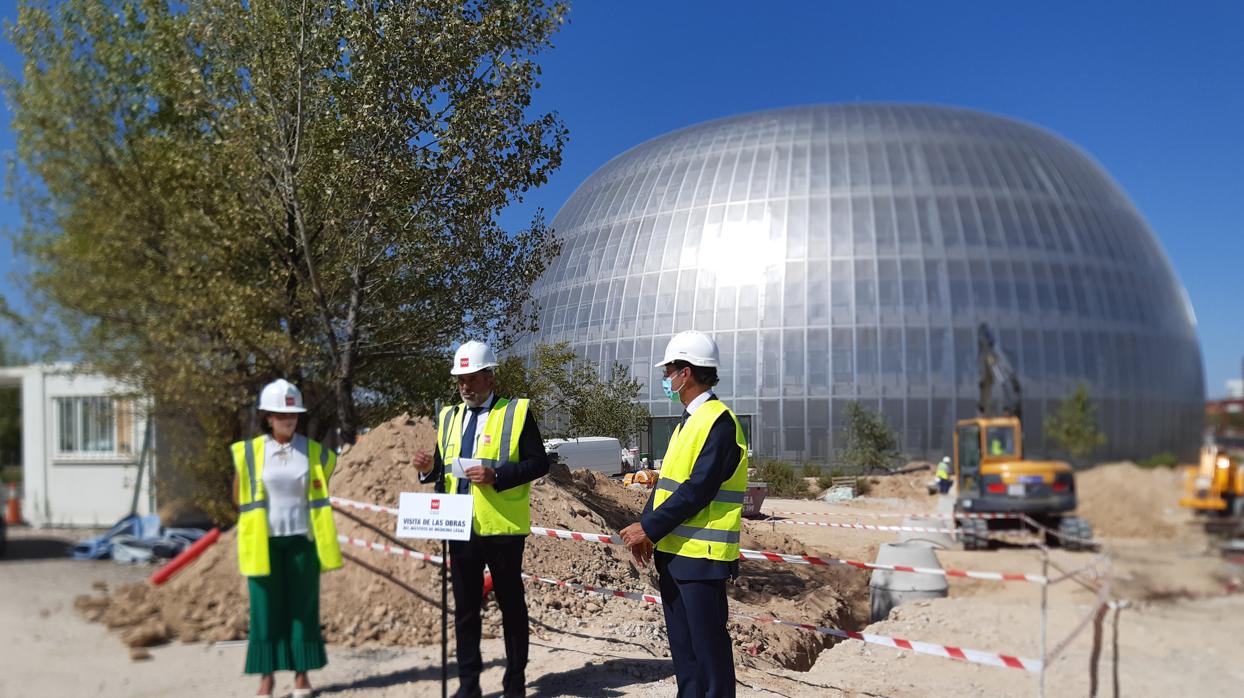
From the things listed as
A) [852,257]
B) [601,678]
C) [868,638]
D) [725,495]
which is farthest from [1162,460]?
[852,257]

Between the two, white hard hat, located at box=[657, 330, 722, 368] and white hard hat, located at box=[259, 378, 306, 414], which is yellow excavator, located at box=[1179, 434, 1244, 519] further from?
white hard hat, located at box=[259, 378, 306, 414]

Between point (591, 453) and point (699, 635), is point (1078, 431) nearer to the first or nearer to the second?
point (699, 635)

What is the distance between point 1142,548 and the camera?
133 inches

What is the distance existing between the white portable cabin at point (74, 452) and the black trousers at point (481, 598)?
5.92 feet

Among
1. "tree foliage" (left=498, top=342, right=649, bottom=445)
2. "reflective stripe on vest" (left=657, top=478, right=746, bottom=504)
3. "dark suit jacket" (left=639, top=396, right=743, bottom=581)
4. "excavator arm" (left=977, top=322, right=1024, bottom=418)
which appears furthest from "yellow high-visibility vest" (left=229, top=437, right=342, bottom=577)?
"tree foliage" (left=498, top=342, right=649, bottom=445)

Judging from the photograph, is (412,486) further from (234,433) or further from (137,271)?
(137,271)

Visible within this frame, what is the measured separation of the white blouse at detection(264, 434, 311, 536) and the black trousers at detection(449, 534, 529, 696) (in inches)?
44.5

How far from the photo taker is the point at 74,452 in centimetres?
370

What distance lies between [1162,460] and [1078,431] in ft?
4.56

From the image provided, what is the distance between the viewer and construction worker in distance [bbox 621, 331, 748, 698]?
4.24 m

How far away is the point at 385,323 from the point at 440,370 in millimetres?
1006

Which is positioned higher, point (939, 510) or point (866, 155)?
point (866, 155)

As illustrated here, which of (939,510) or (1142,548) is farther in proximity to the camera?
(939,510)

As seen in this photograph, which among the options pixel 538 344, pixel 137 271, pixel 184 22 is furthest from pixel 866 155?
pixel 137 271
